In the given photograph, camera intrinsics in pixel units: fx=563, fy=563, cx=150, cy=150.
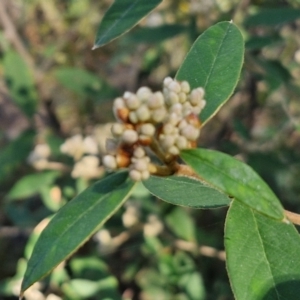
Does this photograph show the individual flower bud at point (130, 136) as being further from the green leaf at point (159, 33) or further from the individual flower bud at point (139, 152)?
the green leaf at point (159, 33)

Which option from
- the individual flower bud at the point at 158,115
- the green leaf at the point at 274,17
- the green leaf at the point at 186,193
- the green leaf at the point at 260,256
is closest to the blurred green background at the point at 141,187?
the green leaf at the point at 274,17

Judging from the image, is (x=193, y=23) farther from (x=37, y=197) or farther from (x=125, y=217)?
(x=37, y=197)

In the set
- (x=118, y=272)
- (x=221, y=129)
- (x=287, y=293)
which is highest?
(x=287, y=293)

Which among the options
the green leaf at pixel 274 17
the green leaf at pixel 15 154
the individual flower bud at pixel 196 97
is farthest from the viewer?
the green leaf at pixel 15 154

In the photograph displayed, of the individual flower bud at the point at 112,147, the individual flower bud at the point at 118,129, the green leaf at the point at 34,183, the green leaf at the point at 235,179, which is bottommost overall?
the green leaf at the point at 34,183

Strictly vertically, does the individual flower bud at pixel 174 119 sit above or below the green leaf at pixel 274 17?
above

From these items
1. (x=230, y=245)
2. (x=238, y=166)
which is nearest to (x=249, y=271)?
(x=230, y=245)

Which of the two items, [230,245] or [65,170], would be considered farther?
[65,170]

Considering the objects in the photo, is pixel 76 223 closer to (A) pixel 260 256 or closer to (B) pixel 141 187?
(A) pixel 260 256
